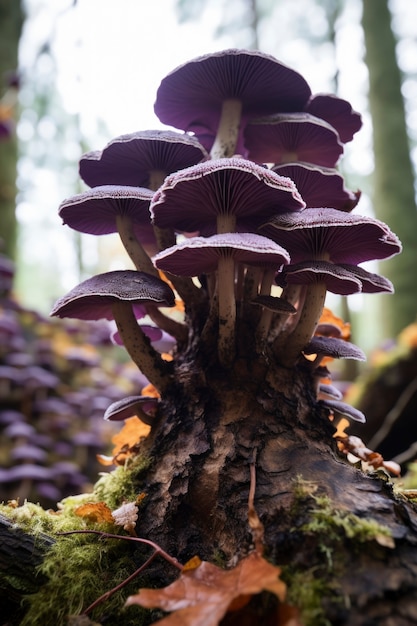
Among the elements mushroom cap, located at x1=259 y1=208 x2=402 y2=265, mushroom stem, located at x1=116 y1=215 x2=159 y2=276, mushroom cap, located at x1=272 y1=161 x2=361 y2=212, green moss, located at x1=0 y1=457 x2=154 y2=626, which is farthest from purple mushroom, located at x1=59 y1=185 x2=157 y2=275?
green moss, located at x1=0 y1=457 x2=154 y2=626

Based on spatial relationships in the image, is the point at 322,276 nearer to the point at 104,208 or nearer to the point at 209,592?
the point at 104,208

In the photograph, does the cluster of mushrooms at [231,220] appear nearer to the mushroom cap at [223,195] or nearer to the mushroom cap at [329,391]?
the mushroom cap at [223,195]

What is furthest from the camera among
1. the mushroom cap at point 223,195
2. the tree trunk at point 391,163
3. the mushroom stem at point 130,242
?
the tree trunk at point 391,163

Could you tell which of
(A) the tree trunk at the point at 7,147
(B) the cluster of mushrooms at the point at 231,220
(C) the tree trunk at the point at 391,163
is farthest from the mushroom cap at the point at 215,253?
(A) the tree trunk at the point at 7,147

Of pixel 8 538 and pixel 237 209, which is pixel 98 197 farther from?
pixel 8 538

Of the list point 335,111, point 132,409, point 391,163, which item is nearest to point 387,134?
point 391,163

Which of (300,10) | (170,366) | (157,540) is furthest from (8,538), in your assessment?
(300,10)
